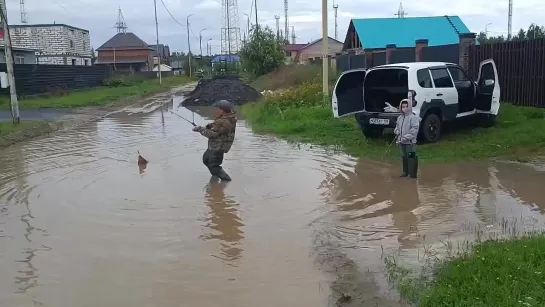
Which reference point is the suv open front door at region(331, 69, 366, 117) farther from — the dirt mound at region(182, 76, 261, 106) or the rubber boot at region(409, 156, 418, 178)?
the dirt mound at region(182, 76, 261, 106)

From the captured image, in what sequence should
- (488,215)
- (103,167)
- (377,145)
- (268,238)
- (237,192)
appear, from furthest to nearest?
A: (377,145)
(103,167)
(237,192)
(488,215)
(268,238)

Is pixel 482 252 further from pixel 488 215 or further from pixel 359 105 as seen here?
pixel 359 105

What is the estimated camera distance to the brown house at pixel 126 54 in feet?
273

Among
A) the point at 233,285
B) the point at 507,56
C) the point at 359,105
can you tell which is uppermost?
the point at 507,56

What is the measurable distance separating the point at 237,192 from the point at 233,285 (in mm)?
3856

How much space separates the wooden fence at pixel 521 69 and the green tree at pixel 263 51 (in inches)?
1328

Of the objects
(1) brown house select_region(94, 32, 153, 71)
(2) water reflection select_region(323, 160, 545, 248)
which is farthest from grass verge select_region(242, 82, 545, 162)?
(1) brown house select_region(94, 32, 153, 71)

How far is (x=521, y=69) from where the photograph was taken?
1453cm

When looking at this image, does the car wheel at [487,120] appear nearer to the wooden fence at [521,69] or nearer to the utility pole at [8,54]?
the wooden fence at [521,69]

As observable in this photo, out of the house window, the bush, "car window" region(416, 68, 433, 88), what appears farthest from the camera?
the house window

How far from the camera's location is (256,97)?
32.8m

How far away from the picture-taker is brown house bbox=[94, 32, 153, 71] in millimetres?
83062

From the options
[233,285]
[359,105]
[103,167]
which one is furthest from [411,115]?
[103,167]

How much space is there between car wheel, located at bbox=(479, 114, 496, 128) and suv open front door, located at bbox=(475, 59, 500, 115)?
224 mm
